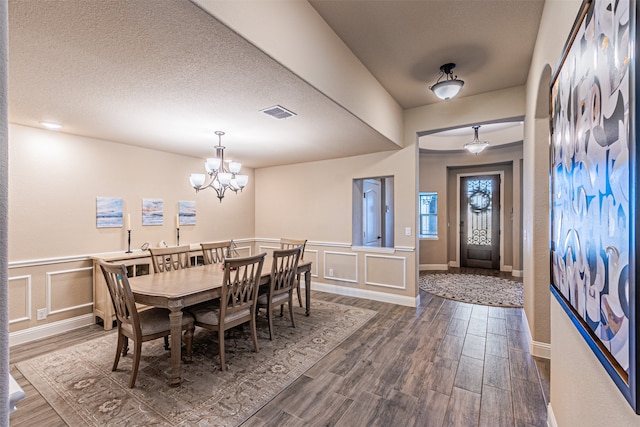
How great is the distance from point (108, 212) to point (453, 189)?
722 centimetres

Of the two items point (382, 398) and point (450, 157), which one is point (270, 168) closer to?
point (450, 157)

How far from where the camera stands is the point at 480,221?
709 cm

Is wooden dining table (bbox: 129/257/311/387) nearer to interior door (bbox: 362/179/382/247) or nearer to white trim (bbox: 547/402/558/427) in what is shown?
white trim (bbox: 547/402/558/427)

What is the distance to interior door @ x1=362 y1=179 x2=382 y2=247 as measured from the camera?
5.65m

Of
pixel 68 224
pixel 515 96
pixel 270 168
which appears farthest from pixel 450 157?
pixel 68 224

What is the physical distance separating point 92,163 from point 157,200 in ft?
3.12

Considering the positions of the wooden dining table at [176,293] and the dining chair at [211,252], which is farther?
the dining chair at [211,252]

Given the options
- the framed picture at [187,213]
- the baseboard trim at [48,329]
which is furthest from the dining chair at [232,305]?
the framed picture at [187,213]

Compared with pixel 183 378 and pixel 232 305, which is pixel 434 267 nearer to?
pixel 232 305

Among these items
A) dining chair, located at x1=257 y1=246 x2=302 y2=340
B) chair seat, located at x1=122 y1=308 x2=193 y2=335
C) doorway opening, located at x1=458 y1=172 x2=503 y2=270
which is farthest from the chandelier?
doorway opening, located at x1=458 y1=172 x2=503 y2=270

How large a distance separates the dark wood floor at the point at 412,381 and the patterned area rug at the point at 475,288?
924mm

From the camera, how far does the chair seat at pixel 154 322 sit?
2414mm

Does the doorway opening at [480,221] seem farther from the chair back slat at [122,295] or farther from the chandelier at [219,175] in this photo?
the chair back slat at [122,295]

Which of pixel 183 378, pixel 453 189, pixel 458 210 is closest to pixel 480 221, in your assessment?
pixel 458 210
